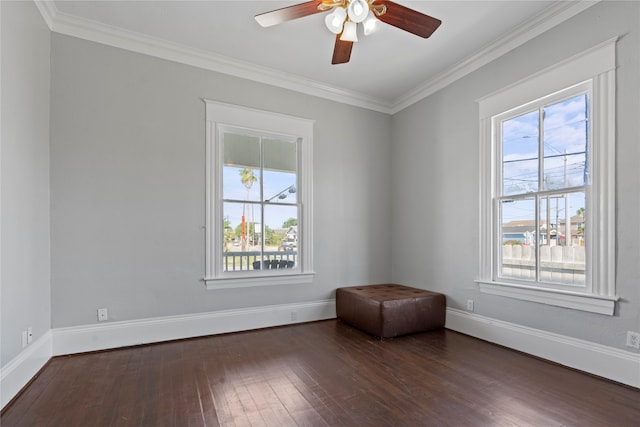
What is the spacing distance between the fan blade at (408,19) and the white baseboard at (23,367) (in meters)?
3.37

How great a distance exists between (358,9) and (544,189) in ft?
7.41

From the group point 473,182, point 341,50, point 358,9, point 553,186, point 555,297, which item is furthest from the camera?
point 473,182

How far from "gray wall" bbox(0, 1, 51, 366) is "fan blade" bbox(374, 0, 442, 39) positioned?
2.46m

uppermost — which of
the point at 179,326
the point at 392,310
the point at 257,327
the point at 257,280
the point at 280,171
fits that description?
the point at 280,171

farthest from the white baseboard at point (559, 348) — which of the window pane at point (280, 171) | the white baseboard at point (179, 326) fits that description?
the window pane at point (280, 171)

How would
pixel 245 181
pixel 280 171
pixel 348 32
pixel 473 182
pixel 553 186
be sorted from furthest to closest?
1. pixel 280 171
2. pixel 245 181
3. pixel 473 182
4. pixel 553 186
5. pixel 348 32

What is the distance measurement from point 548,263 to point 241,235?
3066 millimetres

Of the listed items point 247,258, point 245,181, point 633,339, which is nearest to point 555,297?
point 633,339

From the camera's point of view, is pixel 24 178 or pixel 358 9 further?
pixel 24 178

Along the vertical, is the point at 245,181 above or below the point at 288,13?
below

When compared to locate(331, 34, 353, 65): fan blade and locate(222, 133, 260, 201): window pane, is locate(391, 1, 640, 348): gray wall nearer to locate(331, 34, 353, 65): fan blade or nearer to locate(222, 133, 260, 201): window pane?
locate(331, 34, 353, 65): fan blade

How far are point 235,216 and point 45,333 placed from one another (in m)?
1.92

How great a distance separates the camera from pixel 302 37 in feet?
10.3

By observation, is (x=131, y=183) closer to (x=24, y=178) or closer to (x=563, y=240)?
(x=24, y=178)
